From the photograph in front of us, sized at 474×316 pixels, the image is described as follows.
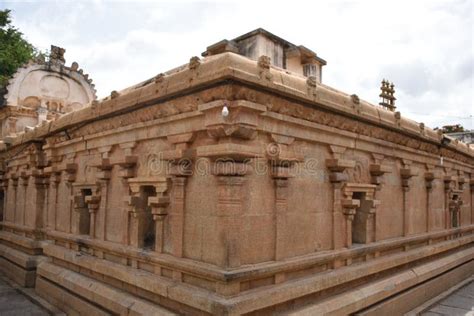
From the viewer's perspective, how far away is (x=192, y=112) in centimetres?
498

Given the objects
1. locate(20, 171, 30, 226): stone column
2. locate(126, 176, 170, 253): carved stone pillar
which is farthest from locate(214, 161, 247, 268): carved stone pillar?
locate(20, 171, 30, 226): stone column

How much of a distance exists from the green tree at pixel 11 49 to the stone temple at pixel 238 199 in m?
15.4

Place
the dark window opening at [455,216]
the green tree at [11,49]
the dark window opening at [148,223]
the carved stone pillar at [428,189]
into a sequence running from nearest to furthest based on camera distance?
the dark window opening at [148,223] → the carved stone pillar at [428,189] → the dark window opening at [455,216] → the green tree at [11,49]

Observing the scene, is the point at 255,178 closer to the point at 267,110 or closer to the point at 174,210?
the point at 267,110

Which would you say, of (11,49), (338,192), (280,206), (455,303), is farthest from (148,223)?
(11,49)

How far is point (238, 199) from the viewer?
4.54 meters

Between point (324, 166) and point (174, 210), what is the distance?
95.1 inches

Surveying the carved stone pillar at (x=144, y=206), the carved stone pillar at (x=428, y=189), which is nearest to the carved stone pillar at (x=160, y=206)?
the carved stone pillar at (x=144, y=206)

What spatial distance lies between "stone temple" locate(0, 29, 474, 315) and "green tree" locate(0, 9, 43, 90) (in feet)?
50.5

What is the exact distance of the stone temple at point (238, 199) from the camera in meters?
4.59

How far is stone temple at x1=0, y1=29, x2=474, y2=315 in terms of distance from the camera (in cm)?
459

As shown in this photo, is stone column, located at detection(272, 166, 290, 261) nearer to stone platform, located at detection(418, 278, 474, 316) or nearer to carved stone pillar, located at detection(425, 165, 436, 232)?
stone platform, located at detection(418, 278, 474, 316)

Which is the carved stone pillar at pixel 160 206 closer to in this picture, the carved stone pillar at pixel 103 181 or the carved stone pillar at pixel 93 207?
the carved stone pillar at pixel 103 181

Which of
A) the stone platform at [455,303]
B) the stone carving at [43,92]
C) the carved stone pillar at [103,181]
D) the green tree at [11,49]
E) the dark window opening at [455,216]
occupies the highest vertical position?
the green tree at [11,49]
